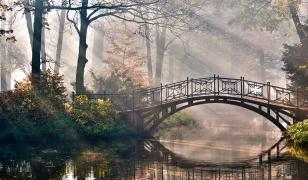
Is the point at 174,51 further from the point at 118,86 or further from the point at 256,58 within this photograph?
the point at 118,86

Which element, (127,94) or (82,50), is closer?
(127,94)

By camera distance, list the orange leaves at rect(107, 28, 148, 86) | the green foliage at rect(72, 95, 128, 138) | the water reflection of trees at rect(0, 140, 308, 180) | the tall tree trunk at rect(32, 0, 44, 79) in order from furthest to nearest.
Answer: the orange leaves at rect(107, 28, 148, 86), the tall tree trunk at rect(32, 0, 44, 79), the green foliage at rect(72, 95, 128, 138), the water reflection of trees at rect(0, 140, 308, 180)

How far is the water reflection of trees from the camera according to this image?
47.1 ft

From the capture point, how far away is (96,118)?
80.2ft

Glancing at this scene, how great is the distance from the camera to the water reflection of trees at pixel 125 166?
47.1 feet

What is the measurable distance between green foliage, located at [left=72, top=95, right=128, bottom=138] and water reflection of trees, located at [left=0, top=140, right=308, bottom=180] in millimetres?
3772

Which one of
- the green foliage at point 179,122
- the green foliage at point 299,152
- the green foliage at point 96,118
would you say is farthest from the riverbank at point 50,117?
the green foliage at point 299,152

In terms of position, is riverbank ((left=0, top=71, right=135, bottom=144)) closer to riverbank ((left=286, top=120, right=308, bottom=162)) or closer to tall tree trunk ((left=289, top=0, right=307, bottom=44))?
riverbank ((left=286, top=120, right=308, bottom=162))

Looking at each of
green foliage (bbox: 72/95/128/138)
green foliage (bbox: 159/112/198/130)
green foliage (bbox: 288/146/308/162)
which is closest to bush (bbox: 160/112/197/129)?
green foliage (bbox: 159/112/198/130)

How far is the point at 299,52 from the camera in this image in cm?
→ 2966

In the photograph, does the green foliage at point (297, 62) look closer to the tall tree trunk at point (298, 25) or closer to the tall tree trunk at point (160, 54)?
the tall tree trunk at point (298, 25)

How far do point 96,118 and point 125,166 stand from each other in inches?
343

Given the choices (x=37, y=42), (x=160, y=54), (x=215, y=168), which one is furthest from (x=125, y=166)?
(x=160, y=54)

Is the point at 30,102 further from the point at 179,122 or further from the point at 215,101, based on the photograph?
the point at 179,122
